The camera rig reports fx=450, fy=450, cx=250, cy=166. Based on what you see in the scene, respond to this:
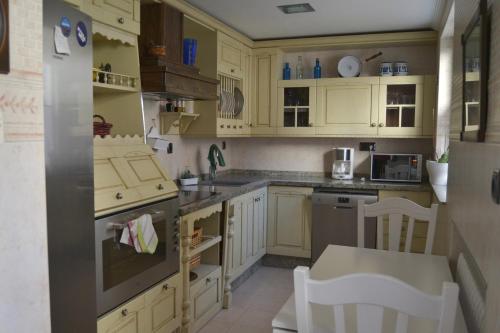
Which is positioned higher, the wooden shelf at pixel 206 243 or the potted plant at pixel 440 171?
the potted plant at pixel 440 171

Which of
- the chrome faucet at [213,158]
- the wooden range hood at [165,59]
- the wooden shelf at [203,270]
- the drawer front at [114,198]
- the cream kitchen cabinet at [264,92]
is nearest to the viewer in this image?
the drawer front at [114,198]

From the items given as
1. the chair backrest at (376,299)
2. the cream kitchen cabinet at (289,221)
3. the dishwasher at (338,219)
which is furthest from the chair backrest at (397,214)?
the cream kitchen cabinet at (289,221)

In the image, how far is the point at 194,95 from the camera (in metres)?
3.15

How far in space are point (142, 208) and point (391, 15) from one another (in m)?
2.65

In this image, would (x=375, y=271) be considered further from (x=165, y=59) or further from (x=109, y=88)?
(x=165, y=59)

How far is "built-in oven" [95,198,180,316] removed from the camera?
2035mm

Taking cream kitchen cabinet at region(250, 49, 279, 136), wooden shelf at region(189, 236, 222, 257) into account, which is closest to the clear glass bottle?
cream kitchen cabinet at region(250, 49, 279, 136)

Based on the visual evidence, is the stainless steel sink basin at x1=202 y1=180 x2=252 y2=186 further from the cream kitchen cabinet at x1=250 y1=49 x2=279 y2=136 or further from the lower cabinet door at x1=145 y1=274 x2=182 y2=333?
the lower cabinet door at x1=145 y1=274 x2=182 y2=333

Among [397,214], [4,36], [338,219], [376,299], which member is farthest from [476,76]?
[338,219]

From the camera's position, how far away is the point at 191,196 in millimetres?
3141

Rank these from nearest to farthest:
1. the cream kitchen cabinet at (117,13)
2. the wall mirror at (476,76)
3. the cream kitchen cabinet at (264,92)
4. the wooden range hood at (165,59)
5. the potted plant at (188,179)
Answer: the wall mirror at (476,76)
the cream kitchen cabinet at (117,13)
the wooden range hood at (165,59)
the potted plant at (188,179)
the cream kitchen cabinet at (264,92)

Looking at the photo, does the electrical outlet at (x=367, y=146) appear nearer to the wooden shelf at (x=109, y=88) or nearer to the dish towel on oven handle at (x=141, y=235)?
the wooden shelf at (x=109, y=88)

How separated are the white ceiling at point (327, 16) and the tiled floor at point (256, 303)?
229 cm

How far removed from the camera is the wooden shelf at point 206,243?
2.89m
